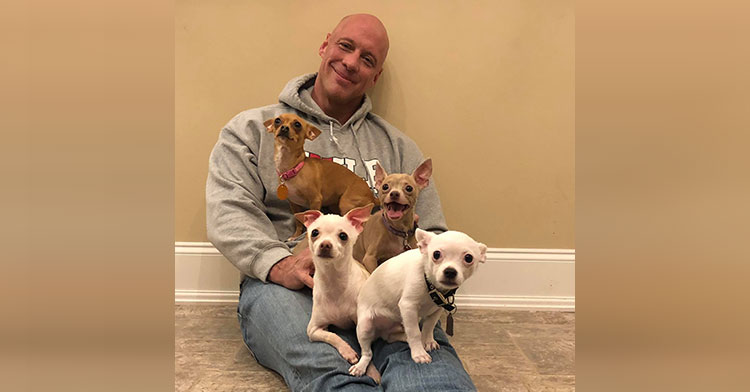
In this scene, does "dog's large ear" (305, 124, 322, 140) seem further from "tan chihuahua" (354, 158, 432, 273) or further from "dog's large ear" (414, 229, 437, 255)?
"dog's large ear" (414, 229, 437, 255)

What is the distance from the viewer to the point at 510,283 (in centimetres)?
237

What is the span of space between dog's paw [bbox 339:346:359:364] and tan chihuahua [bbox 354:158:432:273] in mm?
289

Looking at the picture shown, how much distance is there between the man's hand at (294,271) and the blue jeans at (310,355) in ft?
0.08

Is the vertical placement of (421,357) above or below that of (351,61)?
below

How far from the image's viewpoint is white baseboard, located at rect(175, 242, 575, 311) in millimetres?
2348

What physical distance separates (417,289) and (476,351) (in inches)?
32.0

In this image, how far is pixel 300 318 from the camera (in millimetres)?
1413

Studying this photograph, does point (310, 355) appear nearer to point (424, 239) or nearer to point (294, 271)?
point (294, 271)

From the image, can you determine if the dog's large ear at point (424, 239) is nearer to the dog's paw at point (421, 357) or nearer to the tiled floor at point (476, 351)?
the dog's paw at point (421, 357)

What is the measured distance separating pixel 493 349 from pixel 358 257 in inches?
28.1

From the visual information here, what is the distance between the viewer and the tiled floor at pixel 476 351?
5.11 feet

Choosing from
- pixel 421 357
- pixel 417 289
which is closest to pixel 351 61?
pixel 417 289
